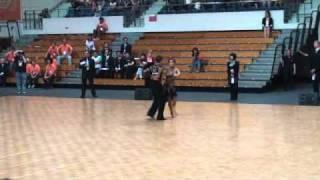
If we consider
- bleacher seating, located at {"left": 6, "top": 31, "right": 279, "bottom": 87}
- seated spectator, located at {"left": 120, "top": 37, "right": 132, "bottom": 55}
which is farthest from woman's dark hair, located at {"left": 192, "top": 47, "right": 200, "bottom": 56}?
seated spectator, located at {"left": 120, "top": 37, "right": 132, "bottom": 55}

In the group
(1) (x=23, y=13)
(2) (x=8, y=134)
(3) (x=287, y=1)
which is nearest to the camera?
(2) (x=8, y=134)

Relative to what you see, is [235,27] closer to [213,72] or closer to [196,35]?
[196,35]

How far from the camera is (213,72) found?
80.7ft

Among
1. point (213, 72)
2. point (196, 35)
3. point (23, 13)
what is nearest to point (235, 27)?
point (196, 35)

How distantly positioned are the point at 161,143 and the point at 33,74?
54.7ft

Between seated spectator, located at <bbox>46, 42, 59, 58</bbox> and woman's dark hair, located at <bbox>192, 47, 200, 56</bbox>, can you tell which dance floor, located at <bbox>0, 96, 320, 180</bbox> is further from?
seated spectator, located at <bbox>46, 42, 59, 58</bbox>

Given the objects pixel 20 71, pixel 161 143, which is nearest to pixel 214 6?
pixel 20 71

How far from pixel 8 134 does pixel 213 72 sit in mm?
12302

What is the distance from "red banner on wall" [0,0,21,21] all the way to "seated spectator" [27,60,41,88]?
509 cm

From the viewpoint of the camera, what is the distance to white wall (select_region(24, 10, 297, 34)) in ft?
90.0

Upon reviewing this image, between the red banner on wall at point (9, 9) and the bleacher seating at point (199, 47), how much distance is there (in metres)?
5.42

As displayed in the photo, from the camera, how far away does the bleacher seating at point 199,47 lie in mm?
24547

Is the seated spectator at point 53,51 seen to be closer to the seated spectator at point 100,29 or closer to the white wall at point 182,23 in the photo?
the seated spectator at point 100,29

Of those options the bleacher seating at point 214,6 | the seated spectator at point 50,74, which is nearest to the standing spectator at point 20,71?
the seated spectator at point 50,74
